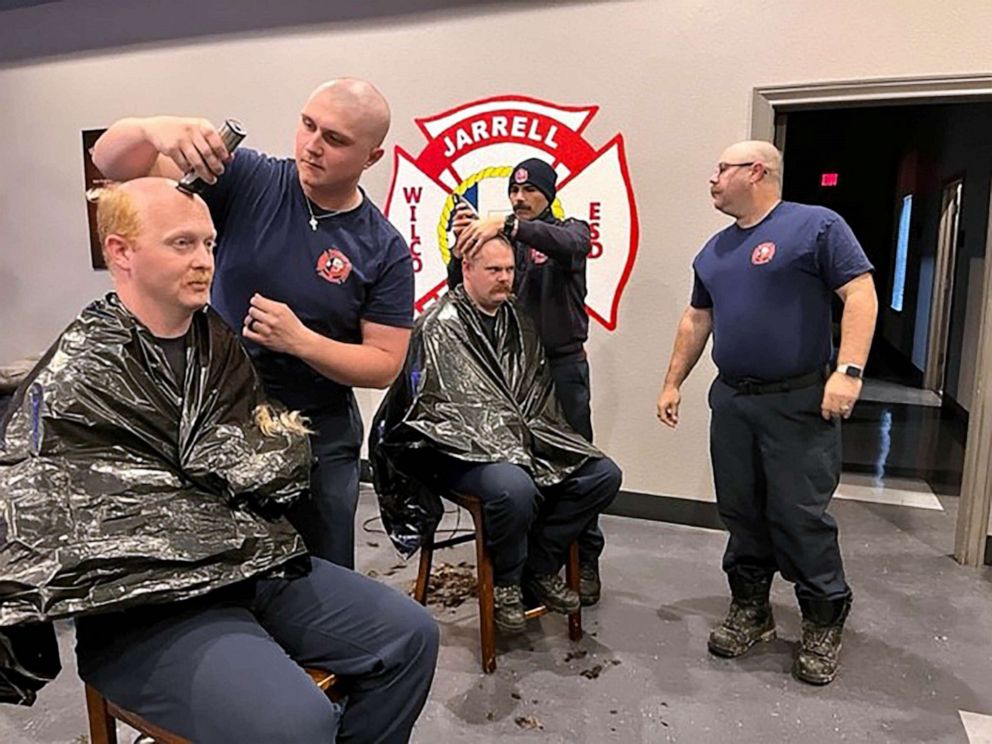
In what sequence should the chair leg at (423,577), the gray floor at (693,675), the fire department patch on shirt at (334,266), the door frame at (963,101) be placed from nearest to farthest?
the fire department patch on shirt at (334,266), the gray floor at (693,675), the chair leg at (423,577), the door frame at (963,101)

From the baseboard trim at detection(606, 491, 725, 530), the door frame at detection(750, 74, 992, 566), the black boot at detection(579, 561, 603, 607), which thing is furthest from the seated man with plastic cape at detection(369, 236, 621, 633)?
the door frame at detection(750, 74, 992, 566)

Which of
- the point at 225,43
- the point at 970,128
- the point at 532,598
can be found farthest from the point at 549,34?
the point at 970,128

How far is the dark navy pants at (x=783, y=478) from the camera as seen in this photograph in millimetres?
2270

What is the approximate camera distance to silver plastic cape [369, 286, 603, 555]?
236cm

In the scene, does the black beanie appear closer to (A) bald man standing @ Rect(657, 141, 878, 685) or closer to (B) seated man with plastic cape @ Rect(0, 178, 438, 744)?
(A) bald man standing @ Rect(657, 141, 878, 685)

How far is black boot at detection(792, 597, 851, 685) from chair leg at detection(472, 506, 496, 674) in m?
0.87

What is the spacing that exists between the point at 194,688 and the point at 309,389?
0.69 meters

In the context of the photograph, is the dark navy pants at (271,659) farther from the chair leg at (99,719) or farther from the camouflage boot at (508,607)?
the camouflage boot at (508,607)

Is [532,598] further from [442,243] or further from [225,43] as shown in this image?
[225,43]

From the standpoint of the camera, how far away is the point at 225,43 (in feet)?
13.1

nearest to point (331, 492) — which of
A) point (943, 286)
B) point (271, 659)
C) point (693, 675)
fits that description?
point (271, 659)

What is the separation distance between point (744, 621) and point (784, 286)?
102cm

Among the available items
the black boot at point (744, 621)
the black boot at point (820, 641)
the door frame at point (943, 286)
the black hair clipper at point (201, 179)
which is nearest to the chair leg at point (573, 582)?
the black boot at point (744, 621)

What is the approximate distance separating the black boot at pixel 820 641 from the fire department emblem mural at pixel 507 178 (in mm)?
1536
